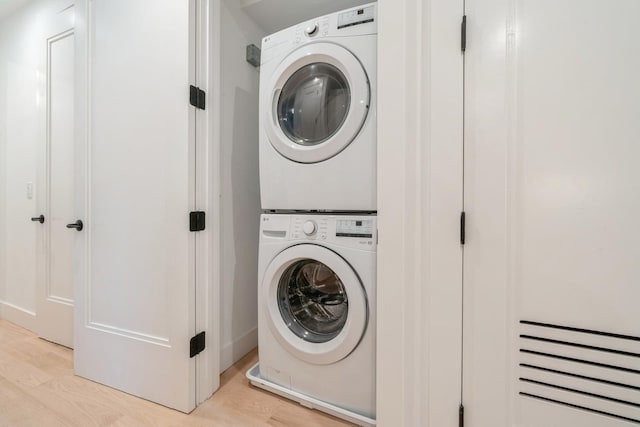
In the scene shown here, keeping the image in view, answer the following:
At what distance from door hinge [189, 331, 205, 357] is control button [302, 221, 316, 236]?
27.8 inches

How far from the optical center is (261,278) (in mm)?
1192

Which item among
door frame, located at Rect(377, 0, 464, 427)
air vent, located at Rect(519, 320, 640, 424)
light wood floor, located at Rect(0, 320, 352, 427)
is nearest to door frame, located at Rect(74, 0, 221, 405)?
light wood floor, located at Rect(0, 320, 352, 427)

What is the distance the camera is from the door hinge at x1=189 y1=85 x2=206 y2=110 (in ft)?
3.66

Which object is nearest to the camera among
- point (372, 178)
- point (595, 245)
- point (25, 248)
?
point (595, 245)

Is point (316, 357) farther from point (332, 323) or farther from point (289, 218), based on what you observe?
point (289, 218)

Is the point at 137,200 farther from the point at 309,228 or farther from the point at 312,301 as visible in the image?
the point at 312,301

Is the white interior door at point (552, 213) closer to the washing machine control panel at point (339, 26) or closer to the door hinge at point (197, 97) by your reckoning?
the washing machine control panel at point (339, 26)

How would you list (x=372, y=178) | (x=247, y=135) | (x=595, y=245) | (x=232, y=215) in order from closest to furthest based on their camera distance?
(x=595, y=245) → (x=372, y=178) → (x=232, y=215) → (x=247, y=135)

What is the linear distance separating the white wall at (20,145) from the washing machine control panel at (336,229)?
212 cm

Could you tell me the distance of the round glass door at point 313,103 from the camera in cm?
113

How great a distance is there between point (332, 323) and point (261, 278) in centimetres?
41

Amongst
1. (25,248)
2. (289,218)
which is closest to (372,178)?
(289,218)

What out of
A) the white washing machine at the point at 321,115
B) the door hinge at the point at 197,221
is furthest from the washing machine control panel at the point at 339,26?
the door hinge at the point at 197,221

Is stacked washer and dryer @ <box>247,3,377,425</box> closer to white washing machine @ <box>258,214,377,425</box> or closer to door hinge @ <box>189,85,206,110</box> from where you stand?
white washing machine @ <box>258,214,377,425</box>
